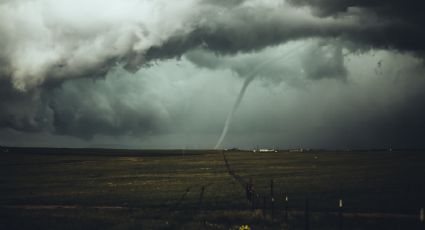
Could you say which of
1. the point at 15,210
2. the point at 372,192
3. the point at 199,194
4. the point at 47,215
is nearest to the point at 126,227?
the point at 47,215

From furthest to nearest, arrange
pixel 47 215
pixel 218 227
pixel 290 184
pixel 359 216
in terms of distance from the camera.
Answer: pixel 290 184 → pixel 47 215 → pixel 359 216 → pixel 218 227

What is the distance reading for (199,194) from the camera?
55062 mm

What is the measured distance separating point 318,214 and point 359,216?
3.28 metres

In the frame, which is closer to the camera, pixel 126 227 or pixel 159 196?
pixel 126 227

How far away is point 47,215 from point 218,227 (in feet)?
61.2

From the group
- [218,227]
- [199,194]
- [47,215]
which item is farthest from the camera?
[199,194]

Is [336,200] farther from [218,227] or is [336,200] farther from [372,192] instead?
[218,227]

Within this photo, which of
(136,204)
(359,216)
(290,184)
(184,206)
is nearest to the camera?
(359,216)

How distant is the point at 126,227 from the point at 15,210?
17943 mm

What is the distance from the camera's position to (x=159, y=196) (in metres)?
55.7

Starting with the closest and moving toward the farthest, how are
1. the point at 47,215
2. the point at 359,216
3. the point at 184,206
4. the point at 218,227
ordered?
1. the point at 218,227
2. the point at 359,216
3. the point at 47,215
4. the point at 184,206

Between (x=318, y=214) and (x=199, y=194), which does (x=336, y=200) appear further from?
(x=199, y=194)

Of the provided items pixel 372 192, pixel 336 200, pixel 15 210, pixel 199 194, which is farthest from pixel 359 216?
pixel 15 210

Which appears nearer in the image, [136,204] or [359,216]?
[359,216]
